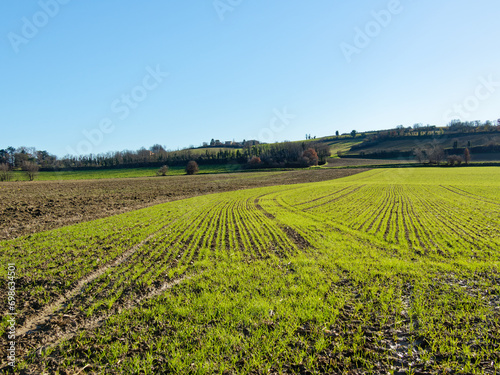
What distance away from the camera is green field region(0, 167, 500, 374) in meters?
5.58

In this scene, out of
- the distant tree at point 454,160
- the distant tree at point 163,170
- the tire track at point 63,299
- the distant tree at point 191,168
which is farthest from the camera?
the distant tree at point 191,168

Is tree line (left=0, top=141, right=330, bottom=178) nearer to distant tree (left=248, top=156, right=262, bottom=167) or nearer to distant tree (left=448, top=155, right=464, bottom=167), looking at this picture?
distant tree (left=248, top=156, right=262, bottom=167)

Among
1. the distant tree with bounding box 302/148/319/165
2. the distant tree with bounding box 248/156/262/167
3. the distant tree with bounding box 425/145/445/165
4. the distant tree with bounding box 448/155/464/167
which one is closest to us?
the distant tree with bounding box 448/155/464/167

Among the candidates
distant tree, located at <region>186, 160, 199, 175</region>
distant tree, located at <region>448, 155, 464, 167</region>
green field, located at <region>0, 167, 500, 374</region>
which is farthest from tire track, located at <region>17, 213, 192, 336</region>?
distant tree, located at <region>448, 155, 464, 167</region>

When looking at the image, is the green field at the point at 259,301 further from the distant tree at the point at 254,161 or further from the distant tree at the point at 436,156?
the distant tree at the point at 436,156

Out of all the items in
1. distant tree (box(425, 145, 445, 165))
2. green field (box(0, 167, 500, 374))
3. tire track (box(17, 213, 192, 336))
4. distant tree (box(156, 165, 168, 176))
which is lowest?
green field (box(0, 167, 500, 374))

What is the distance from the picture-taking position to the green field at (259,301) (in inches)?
220

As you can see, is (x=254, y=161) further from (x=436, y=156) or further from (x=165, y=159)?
(x=436, y=156)

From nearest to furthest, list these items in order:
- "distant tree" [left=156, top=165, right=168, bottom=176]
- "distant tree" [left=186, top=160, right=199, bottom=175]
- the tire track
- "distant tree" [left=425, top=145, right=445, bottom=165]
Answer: the tire track
"distant tree" [left=156, top=165, right=168, bottom=176]
"distant tree" [left=186, top=160, right=199, bottom=175]
"distant tree" [left=425, top=145, right=445, bottom=165]

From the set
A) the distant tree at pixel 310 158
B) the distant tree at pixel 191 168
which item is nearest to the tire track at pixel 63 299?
the distant tree at pixel 191 168

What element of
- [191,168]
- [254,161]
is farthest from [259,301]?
[254,161]

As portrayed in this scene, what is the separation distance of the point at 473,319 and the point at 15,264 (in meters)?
16.3

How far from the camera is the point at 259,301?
25.4 feet

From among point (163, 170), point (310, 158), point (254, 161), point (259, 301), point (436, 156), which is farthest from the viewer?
point (310, 158)
